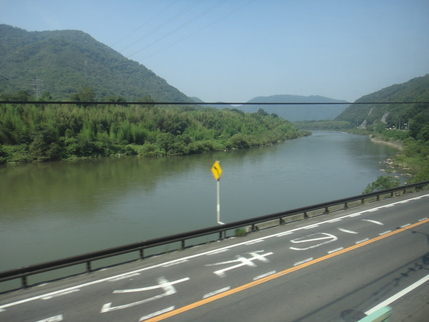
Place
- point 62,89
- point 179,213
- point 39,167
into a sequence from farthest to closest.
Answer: point 62,89
point 39,167
point 179,213

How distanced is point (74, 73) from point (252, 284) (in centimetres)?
8731

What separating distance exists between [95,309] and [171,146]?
41272mm

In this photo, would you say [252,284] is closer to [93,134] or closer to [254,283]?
[254,283]

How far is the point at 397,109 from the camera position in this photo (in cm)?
9581

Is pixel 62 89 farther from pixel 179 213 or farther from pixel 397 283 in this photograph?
pixel 397 283

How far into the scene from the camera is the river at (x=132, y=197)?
550 inches

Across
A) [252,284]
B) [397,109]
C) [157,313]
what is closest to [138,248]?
[157,313]

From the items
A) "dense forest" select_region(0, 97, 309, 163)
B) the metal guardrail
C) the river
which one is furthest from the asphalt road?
"dense forest" select_region(0, 97, 309, 163)

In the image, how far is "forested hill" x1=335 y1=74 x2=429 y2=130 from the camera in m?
65.8

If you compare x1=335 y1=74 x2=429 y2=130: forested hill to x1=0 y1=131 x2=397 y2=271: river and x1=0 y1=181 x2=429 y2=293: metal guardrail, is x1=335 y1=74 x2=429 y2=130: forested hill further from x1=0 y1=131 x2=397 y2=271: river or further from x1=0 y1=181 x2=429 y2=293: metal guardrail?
x1=0 y1=181 x2=429 y2=293: metal guardrail

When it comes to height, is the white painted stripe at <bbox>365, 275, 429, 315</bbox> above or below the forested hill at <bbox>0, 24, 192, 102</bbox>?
below

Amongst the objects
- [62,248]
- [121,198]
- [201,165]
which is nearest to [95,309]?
[62,248]

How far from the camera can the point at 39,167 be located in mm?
33906

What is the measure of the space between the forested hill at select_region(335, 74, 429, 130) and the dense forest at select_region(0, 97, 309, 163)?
32.9 m
